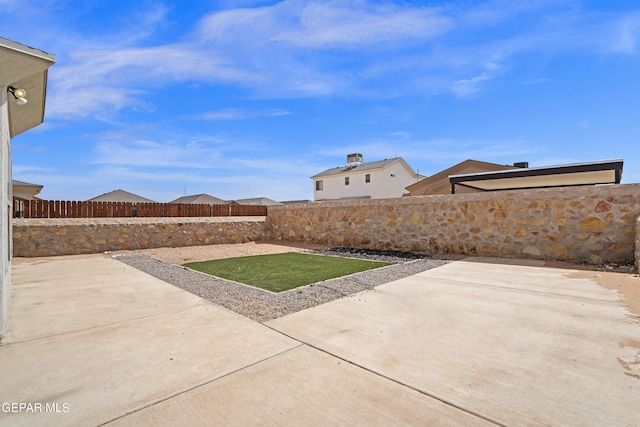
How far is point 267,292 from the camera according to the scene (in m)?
4.95

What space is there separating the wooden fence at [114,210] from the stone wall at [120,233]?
26cm

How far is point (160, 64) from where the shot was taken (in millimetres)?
9953

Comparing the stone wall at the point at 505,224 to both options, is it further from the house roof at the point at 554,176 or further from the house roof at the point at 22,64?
the house roof at the point at 22,64

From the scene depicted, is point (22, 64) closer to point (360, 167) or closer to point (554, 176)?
point (554, 176)

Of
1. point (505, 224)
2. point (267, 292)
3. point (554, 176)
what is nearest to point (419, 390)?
point (267, 292)

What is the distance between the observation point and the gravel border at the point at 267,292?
13.6 feet

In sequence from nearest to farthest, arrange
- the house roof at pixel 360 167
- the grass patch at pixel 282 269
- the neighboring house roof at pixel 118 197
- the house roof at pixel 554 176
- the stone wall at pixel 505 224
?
the grass patch at pixel 282 269 → the stone wall at pixel 505 224 → the house roof at pixel 554 176 → the neighboring house roof at pixel 118 197 → the house roof at pixel 360 167

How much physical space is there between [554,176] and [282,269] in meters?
10.9

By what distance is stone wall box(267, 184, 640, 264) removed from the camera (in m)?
6.82

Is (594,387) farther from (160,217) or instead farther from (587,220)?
(160,217)

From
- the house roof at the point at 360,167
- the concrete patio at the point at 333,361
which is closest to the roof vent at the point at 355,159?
the house roof at the point at 360,167

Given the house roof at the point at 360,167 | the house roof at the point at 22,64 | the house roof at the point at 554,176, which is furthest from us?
the house roof at the point at 360,167

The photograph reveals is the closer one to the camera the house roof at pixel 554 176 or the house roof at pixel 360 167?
the house roof at pixel 554 176

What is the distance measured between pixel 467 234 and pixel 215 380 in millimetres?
8477
